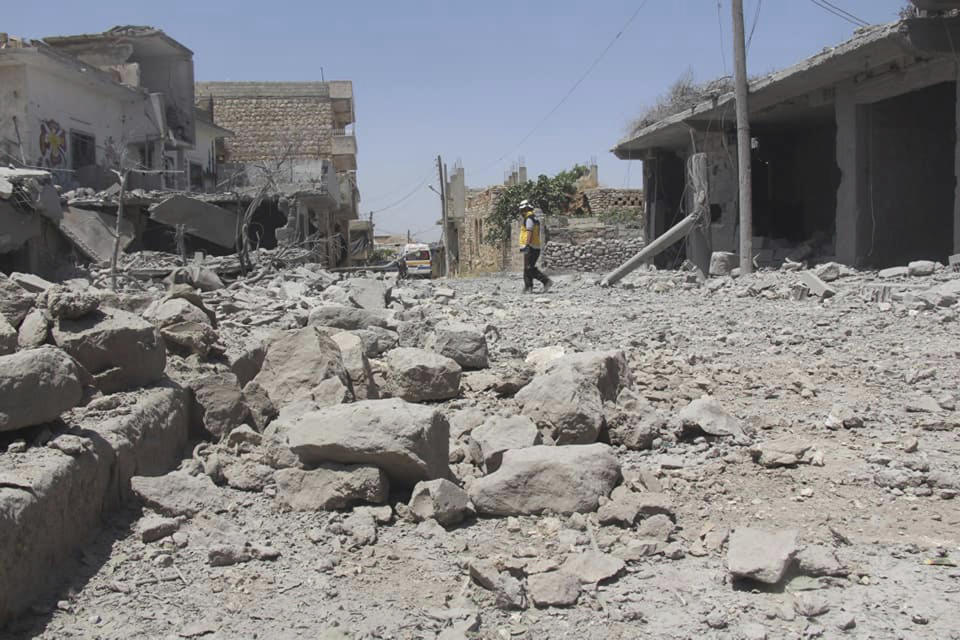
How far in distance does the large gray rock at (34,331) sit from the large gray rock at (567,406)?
2.56m

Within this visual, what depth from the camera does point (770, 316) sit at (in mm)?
8820

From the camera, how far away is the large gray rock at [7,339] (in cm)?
396

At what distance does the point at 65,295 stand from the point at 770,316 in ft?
22.0

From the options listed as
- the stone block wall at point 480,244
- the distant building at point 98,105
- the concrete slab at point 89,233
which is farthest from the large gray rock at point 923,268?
the stone block wall at point 480,244

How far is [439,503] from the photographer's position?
3.75 meters

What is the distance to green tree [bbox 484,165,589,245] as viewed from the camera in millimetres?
27078

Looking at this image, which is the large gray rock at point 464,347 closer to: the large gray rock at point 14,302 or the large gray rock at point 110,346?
the large gray rock at point 110,346

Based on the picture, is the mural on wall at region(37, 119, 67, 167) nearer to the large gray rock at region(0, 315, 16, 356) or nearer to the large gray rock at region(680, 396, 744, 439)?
the large gray rock at region(0, 315, 16, 356)

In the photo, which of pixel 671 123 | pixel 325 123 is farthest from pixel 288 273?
pixel 325 123

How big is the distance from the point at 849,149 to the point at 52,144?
16.1 metres

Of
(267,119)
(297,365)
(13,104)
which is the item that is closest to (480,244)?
(267,119)

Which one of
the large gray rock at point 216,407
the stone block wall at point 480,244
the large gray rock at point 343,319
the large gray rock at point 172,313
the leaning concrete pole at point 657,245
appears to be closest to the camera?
the large gray rock at point 216,407

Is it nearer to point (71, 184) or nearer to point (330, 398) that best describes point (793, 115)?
point (330, 398)

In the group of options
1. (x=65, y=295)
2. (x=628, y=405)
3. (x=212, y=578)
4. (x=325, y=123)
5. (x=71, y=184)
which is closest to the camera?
(x=212, y=578)
